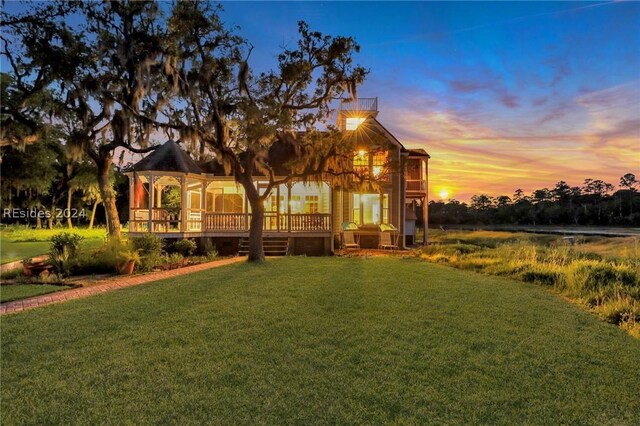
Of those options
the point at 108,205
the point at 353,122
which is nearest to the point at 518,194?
the point at 353,122

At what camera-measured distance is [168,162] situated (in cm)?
1638

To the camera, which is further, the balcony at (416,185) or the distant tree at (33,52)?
the balcony at (416,185)

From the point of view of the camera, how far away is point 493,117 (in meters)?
17.8

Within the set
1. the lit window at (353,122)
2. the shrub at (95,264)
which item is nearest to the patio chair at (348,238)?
the lit window at (353,122)

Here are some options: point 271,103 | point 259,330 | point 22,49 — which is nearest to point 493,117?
point 271,103

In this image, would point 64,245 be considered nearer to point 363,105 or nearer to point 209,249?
point 209,249

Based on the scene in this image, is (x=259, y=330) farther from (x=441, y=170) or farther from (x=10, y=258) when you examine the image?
(x=441, y=170)

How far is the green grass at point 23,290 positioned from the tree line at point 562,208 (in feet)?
178

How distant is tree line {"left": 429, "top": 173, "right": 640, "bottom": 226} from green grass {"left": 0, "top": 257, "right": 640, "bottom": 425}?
54.0 metres

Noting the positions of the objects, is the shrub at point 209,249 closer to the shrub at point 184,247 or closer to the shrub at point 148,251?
the shrub at point 184,247

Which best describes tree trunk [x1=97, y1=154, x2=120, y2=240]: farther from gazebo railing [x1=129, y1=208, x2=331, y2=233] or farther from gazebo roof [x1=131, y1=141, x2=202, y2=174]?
gazebo roof [x1=131, y1=141, x2=202, y2=174]

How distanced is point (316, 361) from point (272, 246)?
13.2 m

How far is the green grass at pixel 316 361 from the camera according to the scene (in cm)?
318

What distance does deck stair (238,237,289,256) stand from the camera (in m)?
16.9
